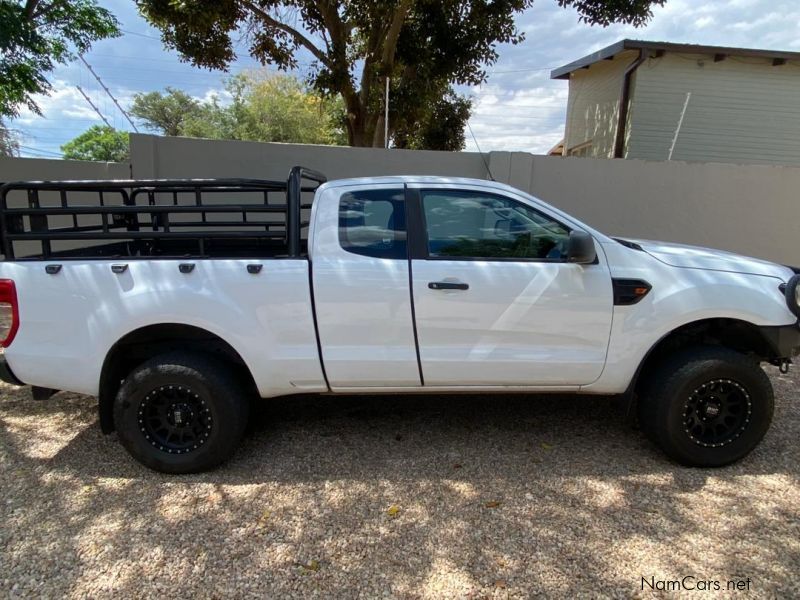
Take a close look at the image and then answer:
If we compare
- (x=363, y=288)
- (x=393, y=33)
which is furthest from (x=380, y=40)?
(x=363, y=288)

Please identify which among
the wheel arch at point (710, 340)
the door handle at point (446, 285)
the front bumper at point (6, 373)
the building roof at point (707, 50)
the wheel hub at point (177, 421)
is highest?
the building roof at point (707, 50)

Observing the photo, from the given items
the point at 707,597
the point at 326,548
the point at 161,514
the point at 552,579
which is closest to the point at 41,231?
the point at 161,514

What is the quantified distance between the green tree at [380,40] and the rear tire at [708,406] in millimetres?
6944

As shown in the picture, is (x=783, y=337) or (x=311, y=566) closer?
(x=311, y=566)

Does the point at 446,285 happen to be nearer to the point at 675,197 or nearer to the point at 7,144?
the point at 675,197

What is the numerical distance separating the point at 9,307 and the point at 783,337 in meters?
4.70

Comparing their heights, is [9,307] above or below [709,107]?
below

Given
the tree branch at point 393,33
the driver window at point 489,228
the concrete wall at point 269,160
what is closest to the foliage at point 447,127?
the tree branch at point 393,33

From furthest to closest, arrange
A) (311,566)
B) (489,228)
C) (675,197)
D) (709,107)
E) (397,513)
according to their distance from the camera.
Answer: (709,107) < (675,197) < (489,228) < (397,513) < (311,566)

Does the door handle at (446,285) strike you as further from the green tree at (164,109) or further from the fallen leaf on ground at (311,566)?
the green tree at (164,109)

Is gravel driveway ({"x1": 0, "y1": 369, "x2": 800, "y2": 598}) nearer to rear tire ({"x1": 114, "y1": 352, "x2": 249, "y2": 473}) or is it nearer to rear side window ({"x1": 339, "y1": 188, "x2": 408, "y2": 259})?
rear tire ({"x1": 114, "y1": 352, "x2": 249, "y2": 473})

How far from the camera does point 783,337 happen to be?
3301mm

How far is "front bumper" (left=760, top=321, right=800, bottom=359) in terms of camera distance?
3.29m

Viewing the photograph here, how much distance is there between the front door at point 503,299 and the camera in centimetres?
324
